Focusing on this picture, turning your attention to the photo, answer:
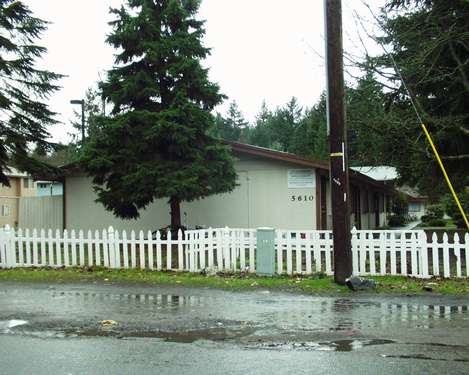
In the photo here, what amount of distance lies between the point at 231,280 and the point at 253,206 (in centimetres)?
959

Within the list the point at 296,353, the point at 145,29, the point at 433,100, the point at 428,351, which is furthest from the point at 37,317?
the point at 433,100

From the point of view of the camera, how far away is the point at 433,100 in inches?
685

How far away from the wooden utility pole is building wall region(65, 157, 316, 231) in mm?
9682

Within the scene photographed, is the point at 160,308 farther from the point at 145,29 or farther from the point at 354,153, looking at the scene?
the point at 354,153

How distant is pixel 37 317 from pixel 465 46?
12.4 metres

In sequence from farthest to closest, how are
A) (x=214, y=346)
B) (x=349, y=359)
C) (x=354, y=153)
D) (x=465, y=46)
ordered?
(x=354, y=153) < (x=465, y=46) < (x=214, y=346) < (x=349, y=359)

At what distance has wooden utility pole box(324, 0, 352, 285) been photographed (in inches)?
424

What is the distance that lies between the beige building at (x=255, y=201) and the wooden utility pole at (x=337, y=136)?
922 centimetres

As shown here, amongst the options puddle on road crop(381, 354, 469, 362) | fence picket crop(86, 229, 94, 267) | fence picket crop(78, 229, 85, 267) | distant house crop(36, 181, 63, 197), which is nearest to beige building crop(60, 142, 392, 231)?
distant house crop(36, 181, 63, 197)

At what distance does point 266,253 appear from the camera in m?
12.5

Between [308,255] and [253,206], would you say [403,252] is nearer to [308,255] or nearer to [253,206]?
[308,255]

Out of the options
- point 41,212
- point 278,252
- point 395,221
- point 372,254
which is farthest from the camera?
point 395,221

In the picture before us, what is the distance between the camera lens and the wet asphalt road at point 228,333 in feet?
19.7

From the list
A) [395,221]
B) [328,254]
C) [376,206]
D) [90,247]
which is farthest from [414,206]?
[90,247]
